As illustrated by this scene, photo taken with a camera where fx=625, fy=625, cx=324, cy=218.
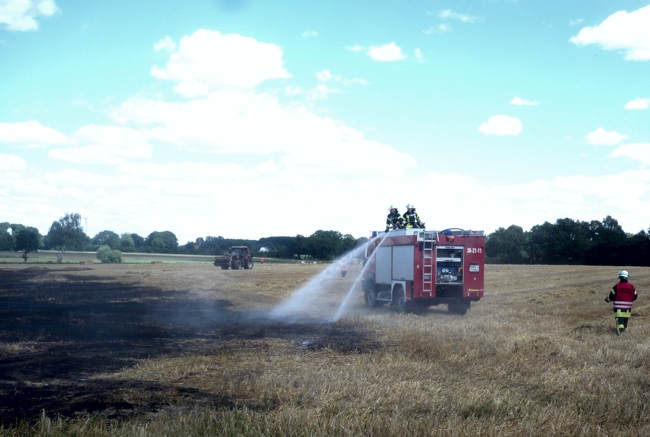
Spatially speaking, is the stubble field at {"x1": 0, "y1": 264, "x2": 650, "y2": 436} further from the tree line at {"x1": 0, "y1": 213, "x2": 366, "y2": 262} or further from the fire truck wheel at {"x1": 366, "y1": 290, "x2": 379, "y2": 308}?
the tree line at {"x1": 0, "y1": 213, "x2": 366, "y2": 262}

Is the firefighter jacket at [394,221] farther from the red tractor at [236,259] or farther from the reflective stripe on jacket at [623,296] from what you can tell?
the red tractor at [236,259]

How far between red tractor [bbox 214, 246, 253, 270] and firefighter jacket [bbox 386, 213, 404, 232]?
3588cm

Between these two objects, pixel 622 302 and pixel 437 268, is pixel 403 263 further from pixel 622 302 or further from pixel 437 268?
pixel 622 302

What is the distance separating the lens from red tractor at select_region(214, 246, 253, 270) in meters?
54.6

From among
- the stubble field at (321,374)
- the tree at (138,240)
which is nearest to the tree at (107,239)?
the tree at (138,240)

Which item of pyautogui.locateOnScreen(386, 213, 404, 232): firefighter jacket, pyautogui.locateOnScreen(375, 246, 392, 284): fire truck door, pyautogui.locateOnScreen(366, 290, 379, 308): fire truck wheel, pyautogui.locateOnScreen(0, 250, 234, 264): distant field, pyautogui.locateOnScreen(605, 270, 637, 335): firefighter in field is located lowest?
pyautogui.locateOnScreen(0, 250, 234, 264): distant field

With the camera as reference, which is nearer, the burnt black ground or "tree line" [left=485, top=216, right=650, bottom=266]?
the burnt black ground

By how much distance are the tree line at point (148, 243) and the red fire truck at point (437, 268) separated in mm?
35905

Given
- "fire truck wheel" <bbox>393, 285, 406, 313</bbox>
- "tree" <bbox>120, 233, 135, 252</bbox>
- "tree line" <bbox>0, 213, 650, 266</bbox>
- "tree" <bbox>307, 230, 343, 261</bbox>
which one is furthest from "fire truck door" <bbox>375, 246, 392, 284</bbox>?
"tree" <bbox>120, 233, 135, 252</bbox>

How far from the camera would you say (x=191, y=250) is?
112 metres

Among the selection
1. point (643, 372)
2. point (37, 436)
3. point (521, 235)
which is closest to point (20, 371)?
point (37, 436)

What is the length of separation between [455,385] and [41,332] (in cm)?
952

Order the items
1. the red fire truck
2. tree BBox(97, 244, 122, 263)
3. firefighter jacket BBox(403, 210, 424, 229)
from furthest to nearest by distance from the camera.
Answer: tree BBox(97, 244, 122, 263) < firefighter jacket BBox(403, 210, 424, 229) < the red fire truck

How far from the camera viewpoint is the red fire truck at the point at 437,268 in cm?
1803
